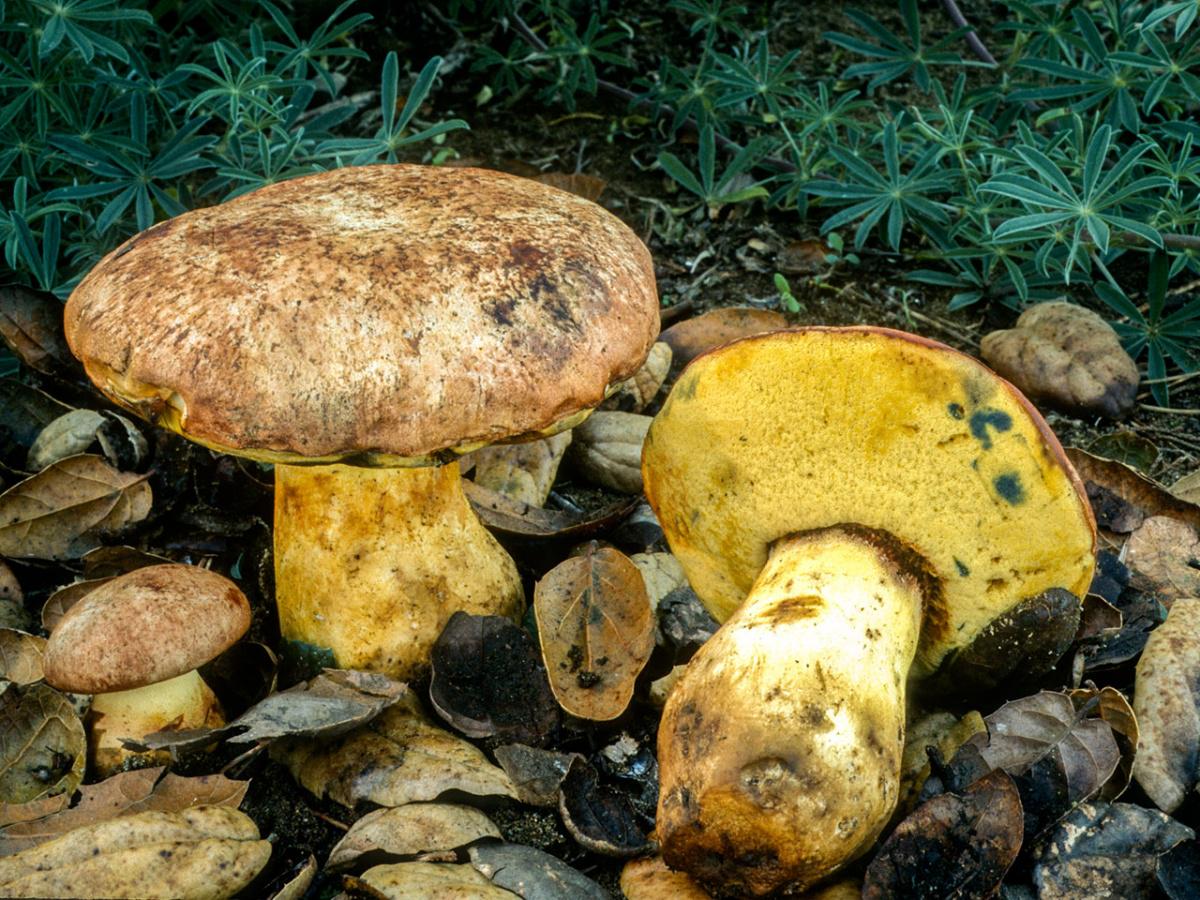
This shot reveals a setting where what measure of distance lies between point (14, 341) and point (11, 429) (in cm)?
23

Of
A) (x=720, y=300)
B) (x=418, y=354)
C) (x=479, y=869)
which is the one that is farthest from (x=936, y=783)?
(x=720, y=300)

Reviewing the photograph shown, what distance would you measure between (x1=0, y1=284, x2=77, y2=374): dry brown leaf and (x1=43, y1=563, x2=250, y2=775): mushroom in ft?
3.58

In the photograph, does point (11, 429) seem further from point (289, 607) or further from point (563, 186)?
point (563, 186)

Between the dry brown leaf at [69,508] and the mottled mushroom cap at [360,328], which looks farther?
the dry brown leaf at [69,508]

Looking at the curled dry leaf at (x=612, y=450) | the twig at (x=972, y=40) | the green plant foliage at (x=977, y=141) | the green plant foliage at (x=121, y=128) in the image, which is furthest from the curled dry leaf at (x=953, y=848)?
the twig at (x=972, y=40)

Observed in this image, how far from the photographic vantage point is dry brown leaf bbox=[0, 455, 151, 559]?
283 centimetres

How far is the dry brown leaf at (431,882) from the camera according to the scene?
1952 millimetres

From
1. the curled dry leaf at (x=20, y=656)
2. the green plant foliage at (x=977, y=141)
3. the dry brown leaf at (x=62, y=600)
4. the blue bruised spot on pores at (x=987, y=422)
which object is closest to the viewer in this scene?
the blue bruised spot on pores at (x=987, y=422)

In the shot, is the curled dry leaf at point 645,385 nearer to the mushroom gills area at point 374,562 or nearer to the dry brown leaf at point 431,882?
the mushroom gills area at point 374,562

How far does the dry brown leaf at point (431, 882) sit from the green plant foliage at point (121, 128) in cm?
189

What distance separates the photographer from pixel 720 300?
3834 mm

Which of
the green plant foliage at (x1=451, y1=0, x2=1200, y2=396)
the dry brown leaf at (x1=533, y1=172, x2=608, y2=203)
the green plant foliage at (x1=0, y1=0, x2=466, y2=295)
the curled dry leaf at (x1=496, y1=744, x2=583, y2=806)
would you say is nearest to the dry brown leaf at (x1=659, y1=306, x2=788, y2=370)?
the green plant foliage at (x1=451, y1=0, x2=1200, y2=396)

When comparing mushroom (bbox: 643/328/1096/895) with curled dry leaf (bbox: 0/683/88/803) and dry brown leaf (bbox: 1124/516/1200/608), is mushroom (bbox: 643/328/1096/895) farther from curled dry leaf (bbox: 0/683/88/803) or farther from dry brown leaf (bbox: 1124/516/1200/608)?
curled dry leaf (bbox: 0/683/88/803)

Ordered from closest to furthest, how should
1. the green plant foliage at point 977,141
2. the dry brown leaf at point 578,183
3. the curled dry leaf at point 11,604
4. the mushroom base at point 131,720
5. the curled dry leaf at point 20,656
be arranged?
the mushroom base at point 131,720 < the curled dry leaf at point 20,656 < the curled dry leaf at point 11,604 < the green plant foliage at point 977,141 < the dry brown leaf at point 578,183
